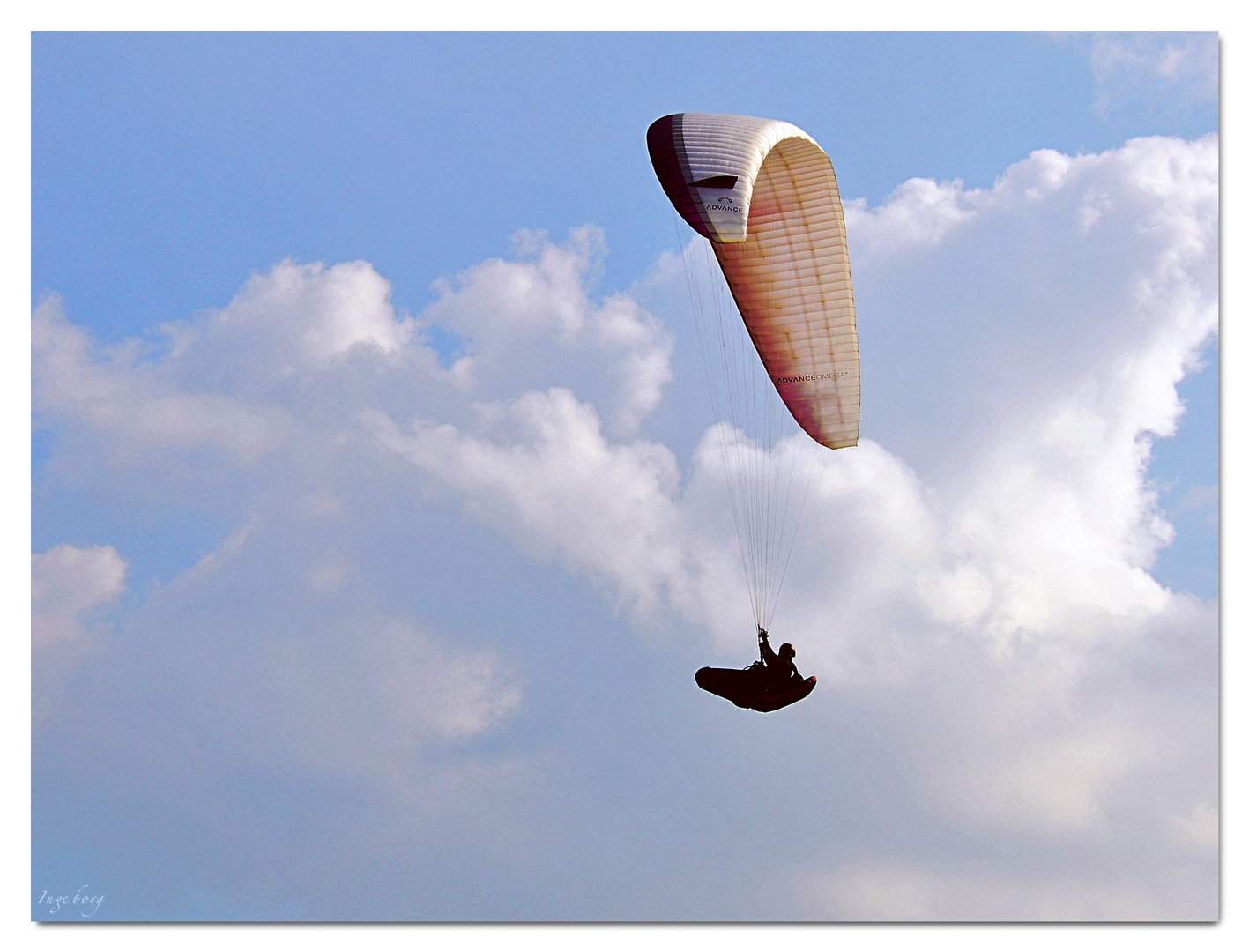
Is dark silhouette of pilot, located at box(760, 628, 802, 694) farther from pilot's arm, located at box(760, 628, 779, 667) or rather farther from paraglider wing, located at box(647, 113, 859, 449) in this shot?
paraglider wing, located at box(647, 113, 859, 449)

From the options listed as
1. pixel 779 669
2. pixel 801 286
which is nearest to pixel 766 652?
pixel 779 669

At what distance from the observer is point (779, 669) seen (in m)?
13.0

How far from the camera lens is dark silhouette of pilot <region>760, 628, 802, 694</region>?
42.4 feet

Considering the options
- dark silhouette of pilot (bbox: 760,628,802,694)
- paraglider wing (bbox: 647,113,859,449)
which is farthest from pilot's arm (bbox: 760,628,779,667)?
paraglider wing (bbox: 647,113,859,449)

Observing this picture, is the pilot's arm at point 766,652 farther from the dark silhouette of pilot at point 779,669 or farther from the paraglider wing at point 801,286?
the paraglider wing at point 801,286

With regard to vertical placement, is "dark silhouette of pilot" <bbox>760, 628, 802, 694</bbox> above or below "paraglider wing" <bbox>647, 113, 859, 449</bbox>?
below

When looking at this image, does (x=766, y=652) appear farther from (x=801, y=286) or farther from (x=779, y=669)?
(x=801, y=286)

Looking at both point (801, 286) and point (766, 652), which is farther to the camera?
point (801, 286)

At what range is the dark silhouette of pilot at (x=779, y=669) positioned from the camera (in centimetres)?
1291

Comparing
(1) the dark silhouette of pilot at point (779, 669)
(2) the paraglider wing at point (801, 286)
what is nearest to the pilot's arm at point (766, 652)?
(1) the dark silhouette of pilot at point (779, 669)

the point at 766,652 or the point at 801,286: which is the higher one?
the point at 801,286

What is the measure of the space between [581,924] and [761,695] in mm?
2512

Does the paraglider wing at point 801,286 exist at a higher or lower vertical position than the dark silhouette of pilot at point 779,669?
higher
